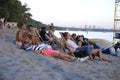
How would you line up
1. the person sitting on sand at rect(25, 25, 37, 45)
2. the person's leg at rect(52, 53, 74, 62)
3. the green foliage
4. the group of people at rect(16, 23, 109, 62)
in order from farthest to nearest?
1. the green foliage
2. the person sitting on sand at rect(25, 25, 37, 45)
3. the group of people at rect(16, 23, 109, 62)
4. the person's leg at rect(52, 53, 74, 62)

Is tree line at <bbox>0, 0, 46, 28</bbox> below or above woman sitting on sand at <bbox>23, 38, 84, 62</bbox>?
above

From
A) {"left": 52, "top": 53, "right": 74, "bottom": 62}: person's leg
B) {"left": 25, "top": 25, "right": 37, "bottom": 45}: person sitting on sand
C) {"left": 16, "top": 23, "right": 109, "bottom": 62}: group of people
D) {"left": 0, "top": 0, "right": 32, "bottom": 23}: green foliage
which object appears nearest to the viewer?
{"left": 52, "top": 53, "right": 74, "bottom": 62}: person's leg

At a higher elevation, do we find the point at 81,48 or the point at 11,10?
the point at 11,10

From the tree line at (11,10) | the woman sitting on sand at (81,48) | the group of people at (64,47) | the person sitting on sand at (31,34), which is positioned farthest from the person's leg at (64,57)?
the tree line at (11,10)

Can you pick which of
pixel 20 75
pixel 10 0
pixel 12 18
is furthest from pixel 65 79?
pixel 12 18

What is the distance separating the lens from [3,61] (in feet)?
23.8

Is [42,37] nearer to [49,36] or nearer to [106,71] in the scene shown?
[49,36]

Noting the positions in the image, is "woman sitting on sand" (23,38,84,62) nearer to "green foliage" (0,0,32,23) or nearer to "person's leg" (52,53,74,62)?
"person's leg" (52,53,74,62)

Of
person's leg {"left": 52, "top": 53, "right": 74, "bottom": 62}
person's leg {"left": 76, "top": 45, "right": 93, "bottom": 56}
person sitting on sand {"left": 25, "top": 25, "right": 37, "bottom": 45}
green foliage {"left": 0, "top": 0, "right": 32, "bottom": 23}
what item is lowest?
person's leg {"left": 52, "top": 53, "right": 74, "bottom": 62}

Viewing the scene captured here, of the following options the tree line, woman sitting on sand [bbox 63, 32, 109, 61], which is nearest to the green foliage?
the tree line

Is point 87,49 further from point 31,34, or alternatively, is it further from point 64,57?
point 31,34

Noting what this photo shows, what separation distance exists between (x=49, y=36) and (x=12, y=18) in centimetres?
4445

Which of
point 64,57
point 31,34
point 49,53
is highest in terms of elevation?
point 31,34

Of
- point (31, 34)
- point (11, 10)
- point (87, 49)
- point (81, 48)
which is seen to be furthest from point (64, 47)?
point (11, 10)
